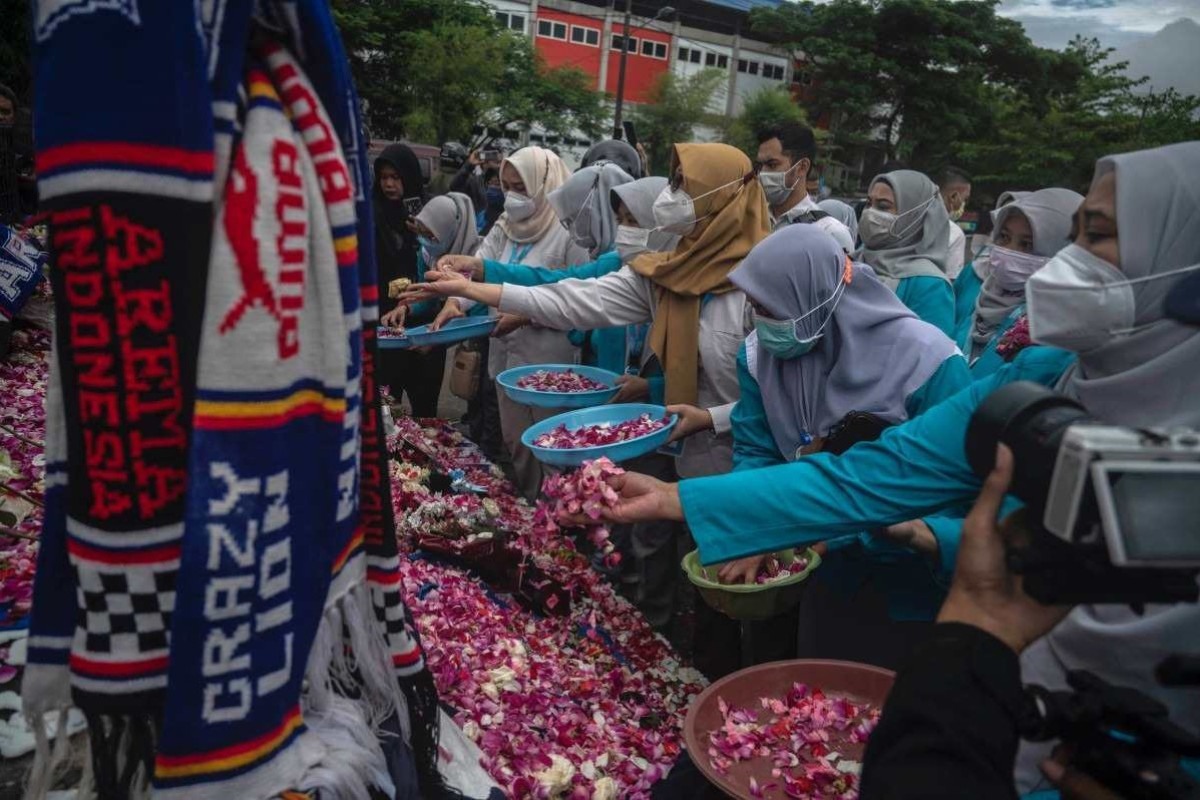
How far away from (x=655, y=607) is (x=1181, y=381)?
293cm

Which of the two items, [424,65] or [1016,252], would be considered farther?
[424,65]

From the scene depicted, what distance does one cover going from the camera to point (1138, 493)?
914mm

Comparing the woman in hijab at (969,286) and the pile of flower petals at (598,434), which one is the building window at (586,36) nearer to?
the woman in hijab at (969,286)

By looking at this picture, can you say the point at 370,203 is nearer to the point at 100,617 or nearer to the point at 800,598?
the point at 100,617

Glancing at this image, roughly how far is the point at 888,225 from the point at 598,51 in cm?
5118

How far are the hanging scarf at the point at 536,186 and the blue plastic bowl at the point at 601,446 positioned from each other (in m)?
2.28

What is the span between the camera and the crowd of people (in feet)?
5.10

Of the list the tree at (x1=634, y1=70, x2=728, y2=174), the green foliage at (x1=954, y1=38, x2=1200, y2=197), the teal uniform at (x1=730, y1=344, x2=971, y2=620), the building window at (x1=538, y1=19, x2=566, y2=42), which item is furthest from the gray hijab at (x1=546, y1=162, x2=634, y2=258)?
the building window at (x1=538, y1=19, x2=566, y2=42)

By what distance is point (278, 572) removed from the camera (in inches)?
44.1

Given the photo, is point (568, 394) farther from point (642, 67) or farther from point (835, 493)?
point (642, 67)

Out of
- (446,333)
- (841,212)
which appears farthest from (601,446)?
(841,212)

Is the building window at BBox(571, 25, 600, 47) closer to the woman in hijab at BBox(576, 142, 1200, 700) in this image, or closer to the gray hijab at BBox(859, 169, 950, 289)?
the gray hijab at BBox(859, 169, 950, 289)

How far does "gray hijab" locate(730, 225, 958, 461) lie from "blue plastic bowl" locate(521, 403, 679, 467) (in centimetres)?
53

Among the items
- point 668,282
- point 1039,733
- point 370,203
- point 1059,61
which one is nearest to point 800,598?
point 668,282
